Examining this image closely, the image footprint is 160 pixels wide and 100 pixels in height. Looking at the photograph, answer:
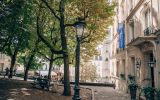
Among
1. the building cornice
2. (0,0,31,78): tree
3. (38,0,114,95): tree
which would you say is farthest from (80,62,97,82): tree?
(38,0,114,95): tree

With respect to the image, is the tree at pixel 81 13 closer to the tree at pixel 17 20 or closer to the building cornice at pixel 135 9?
the tree at pixel 17 20

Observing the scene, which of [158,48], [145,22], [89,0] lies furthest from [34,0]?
[158,48]

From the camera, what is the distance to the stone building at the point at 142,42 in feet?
51.1

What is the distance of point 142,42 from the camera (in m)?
17.4

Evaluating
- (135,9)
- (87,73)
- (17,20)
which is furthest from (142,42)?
(87,73)

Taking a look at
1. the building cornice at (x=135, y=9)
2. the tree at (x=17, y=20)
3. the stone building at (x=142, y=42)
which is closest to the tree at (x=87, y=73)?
the stone building at (x=142, y=42)

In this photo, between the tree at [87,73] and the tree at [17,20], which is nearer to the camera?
the tree at [17,20]

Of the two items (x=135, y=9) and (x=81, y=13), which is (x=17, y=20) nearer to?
(x=81, y=13)

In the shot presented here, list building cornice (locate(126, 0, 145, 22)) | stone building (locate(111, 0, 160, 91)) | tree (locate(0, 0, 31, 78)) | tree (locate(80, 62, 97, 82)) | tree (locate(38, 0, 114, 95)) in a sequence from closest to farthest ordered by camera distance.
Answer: stone building (locate(111, 0, 160, 91)), tree (locate(38, 0, 114, 95)), tree (locate(0, 0, 31, 78)), building cornice (locate(126, 0, 145, 22)), tree (locate(80, 62, 97, 82))

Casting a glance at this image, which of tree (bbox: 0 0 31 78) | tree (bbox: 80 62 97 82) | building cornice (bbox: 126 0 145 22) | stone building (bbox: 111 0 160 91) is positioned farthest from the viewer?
tree (bbox: 80 62 97 82)

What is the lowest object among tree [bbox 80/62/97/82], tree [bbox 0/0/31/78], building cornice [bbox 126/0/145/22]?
tree [bbox 80/62/97/82]

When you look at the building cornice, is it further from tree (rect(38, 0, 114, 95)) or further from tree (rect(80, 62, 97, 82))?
tree (rect(80, 62, 97, 82))

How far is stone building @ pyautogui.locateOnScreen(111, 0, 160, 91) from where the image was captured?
15.6m

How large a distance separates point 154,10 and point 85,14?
5541 millimetres
